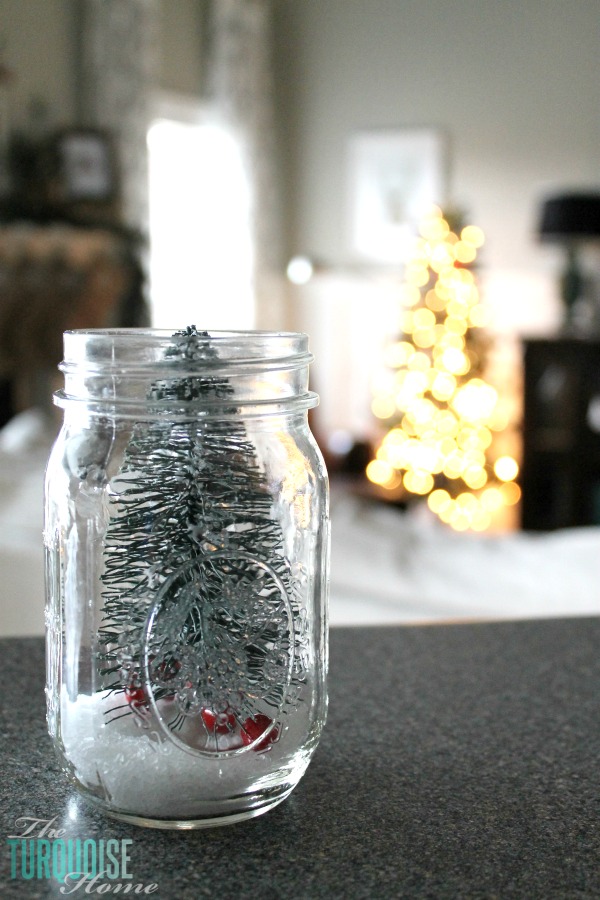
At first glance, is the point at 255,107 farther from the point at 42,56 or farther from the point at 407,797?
the point at 407,797

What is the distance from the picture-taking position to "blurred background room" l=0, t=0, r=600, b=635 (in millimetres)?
4500

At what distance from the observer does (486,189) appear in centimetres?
559

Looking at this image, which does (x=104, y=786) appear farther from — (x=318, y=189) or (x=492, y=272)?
(x=318, y=189)

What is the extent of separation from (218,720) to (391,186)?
5.61m

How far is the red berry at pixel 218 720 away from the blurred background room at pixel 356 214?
371 centimetres

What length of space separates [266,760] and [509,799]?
0.43 feet

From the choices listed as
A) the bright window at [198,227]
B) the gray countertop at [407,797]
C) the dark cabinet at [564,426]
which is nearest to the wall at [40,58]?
the bright window at [198,227]

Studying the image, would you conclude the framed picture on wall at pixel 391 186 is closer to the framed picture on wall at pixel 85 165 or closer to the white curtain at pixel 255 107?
the white curtain at pixel 255 107

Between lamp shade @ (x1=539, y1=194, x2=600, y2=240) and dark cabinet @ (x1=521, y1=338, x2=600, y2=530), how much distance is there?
1.64 feet

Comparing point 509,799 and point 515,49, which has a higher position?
point 515,49

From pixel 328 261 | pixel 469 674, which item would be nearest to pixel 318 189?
pixel 328 261

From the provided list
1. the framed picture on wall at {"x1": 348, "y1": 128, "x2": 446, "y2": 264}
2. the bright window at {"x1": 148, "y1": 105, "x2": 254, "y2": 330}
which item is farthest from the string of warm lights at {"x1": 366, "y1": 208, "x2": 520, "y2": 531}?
the bright window at {"x1": 148, "y1": 105, "x2": 254, "y2": 330}

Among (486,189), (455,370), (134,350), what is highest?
(486,189)

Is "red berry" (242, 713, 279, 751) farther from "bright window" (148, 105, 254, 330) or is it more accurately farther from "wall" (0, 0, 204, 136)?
"bright window" (148, 105, 254, 330)
